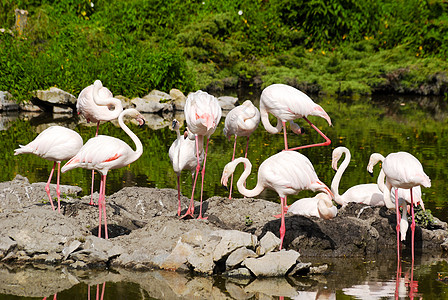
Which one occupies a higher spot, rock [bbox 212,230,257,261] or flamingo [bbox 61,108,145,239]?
flamingo [bbox 61,108,145,239]

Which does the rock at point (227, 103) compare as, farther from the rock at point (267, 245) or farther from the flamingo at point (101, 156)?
the rock at point (267, 245)

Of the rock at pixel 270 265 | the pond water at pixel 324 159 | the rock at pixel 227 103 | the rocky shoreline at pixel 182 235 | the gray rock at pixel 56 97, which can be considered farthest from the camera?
the rock at pixel 227 103

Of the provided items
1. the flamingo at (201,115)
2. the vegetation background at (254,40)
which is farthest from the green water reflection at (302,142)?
the vegetation background at (254,40)

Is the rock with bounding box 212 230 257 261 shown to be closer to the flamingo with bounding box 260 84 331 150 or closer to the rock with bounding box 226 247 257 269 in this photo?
the rock with bounding box 226 247 257 269

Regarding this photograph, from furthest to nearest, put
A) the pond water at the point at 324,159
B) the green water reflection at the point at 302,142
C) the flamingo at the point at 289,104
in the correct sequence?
the green water reflection at the point at 302,142 < the flamingo at the point at 289,104 < the pond water at the point at 324,159

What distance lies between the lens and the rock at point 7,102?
18.5 metres

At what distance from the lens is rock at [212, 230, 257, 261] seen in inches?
244

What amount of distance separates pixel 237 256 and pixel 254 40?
21.1 meters

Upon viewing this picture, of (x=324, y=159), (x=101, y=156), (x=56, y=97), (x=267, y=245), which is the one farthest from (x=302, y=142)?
(x=267, y=245)


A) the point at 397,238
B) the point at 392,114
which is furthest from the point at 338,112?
the point at 397,238

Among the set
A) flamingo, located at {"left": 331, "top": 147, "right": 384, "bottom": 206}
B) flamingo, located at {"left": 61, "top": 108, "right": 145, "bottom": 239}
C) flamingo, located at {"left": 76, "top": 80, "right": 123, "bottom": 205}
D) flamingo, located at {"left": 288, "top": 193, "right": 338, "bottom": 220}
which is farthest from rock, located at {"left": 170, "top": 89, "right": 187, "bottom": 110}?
flamingo, located at {"left": 61, "top": 108, "right": 145, "bottom": 239}

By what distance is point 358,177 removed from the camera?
1075cm

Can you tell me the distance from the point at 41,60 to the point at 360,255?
46.9 feet

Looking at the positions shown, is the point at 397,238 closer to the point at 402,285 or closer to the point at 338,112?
the point at 402,285
